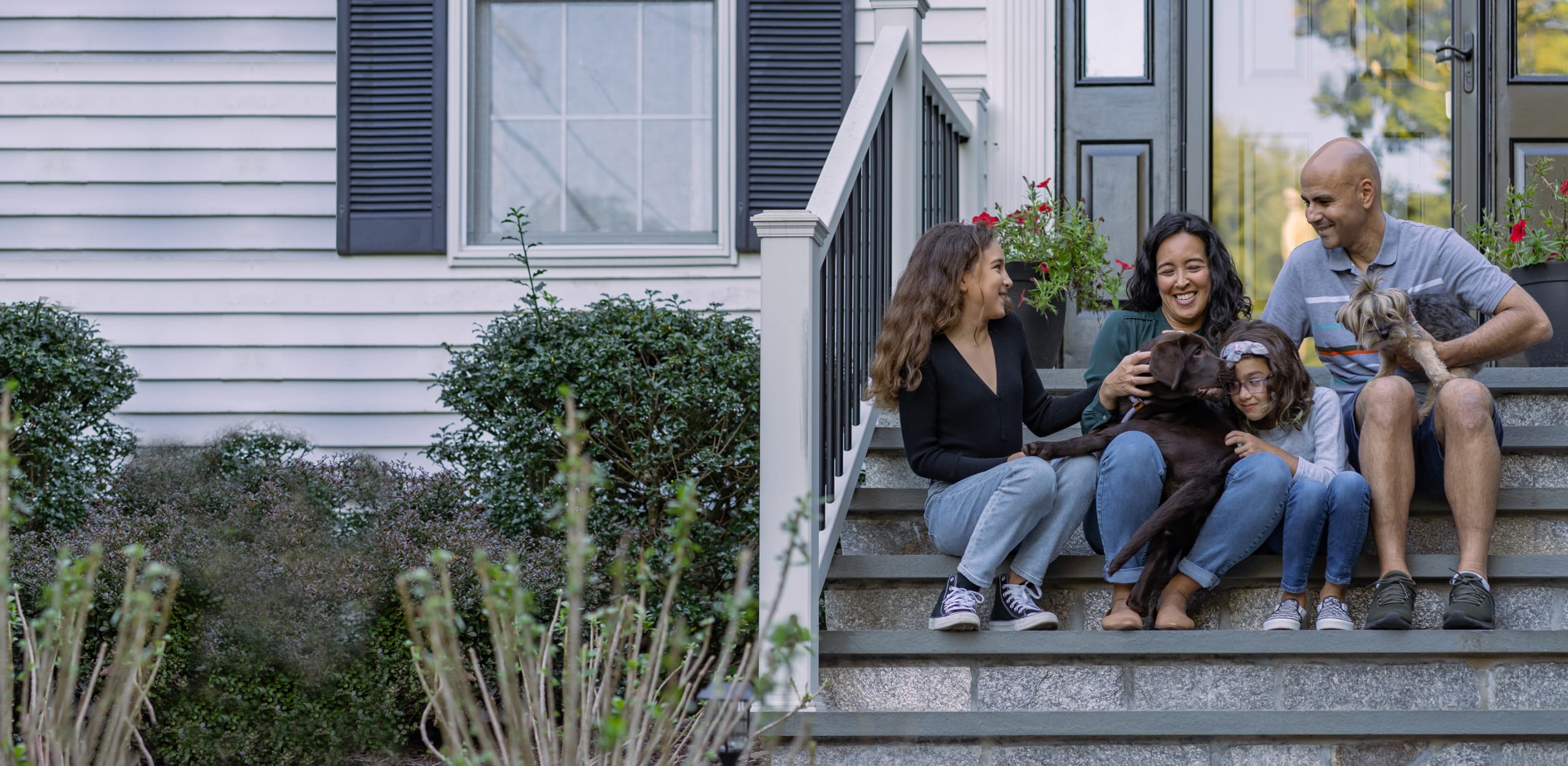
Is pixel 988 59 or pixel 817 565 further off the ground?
pixel 988 59

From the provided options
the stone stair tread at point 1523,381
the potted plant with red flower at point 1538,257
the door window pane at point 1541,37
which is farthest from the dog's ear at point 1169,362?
the door window pane at point 1541,37

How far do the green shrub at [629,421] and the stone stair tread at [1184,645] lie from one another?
1.47 meters

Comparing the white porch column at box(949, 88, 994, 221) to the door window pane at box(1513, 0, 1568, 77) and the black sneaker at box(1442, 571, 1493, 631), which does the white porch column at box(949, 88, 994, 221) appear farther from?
the black sneaker at box(1442, 571, 1493, 631)

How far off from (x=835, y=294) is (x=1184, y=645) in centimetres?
107

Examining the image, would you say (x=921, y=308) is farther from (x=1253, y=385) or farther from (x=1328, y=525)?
(x=1328, y=525)

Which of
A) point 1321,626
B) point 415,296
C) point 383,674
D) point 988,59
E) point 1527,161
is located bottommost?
point 383,674

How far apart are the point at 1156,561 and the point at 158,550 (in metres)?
2.85

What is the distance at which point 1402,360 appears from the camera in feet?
9.91

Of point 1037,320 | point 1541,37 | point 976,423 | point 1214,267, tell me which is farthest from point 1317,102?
point 976,423

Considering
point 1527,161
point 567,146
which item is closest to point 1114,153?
point 1527,161

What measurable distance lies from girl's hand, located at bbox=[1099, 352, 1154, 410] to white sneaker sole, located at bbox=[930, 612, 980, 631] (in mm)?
614

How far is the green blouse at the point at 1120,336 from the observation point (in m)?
3.30

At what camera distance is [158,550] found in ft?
13.1

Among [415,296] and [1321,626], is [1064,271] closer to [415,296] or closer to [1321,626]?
[1321,626]
